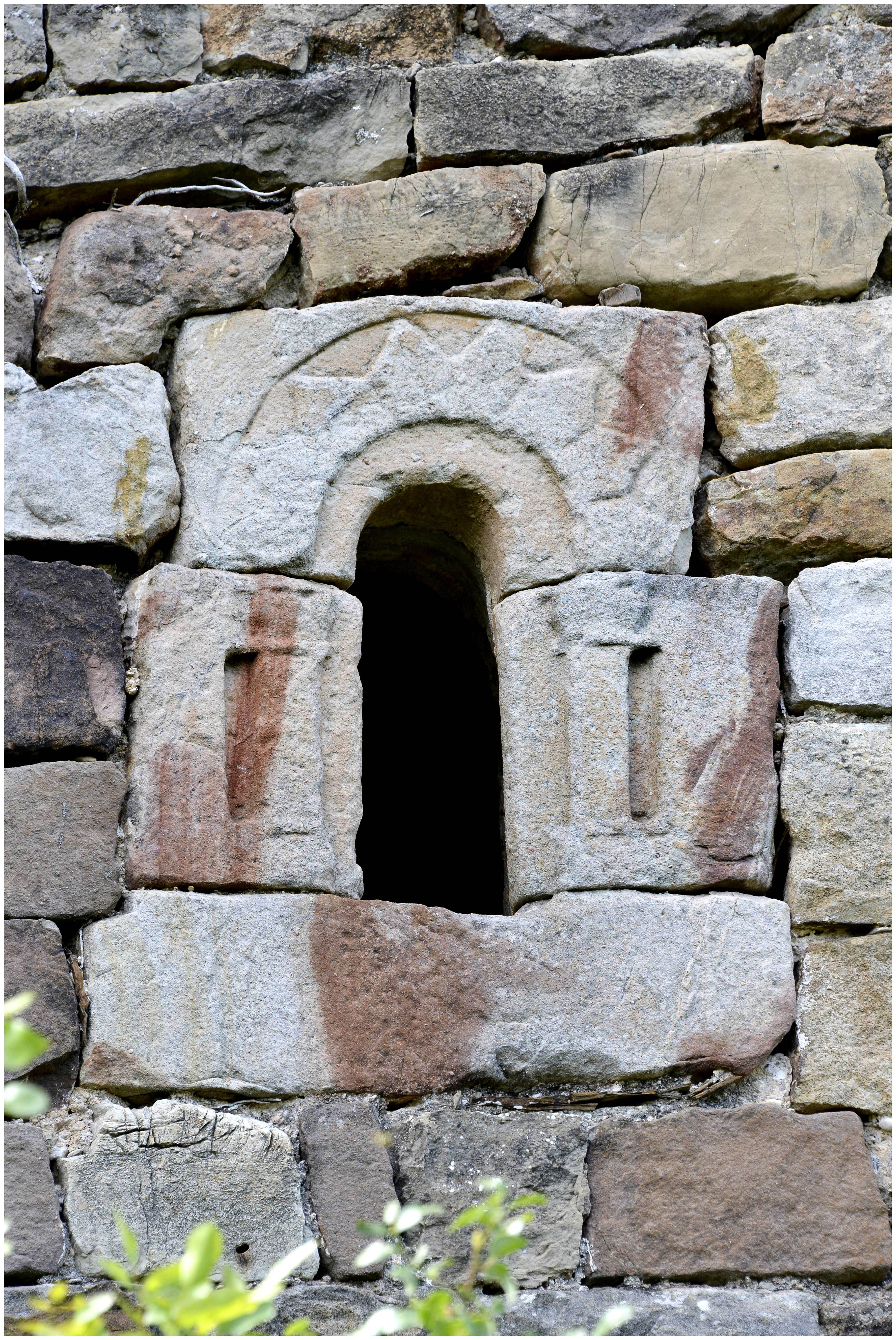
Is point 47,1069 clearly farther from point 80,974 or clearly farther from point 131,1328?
point 131,1328

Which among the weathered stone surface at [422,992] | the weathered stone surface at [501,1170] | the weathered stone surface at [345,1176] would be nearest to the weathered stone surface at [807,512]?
the weathered stone surface at [422,992]

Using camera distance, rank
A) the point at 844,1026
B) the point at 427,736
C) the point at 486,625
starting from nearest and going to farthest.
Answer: the point at 844,1026
the point at 486,625
the point at 427,736

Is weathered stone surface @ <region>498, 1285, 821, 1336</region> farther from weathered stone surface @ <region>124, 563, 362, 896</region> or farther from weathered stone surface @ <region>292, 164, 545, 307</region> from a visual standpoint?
weathered stone surface @ <region>292, 164, 545, 307</region>

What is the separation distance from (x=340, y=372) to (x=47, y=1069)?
148cm

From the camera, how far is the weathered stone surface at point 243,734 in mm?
2686

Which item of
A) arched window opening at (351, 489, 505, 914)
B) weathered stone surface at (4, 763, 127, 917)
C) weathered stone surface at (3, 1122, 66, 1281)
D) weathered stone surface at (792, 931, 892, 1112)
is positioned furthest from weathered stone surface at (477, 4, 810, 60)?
weathered stone surface at (3, 1122, 66, 1281)

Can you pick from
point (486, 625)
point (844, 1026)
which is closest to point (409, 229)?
point (486, 625)

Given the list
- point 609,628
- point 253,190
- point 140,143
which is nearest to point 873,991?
point 609,628

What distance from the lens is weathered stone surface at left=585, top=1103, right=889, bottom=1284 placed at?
8.40 feet

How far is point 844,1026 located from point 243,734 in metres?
1.28

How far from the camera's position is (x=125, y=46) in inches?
126

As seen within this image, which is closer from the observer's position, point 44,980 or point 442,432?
point 44,980

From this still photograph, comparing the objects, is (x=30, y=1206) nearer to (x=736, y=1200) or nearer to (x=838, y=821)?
(x=736, y=1200)

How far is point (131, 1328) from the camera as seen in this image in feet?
8.20
